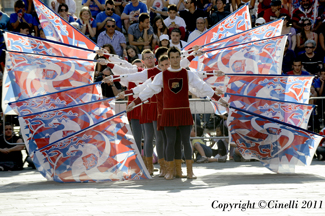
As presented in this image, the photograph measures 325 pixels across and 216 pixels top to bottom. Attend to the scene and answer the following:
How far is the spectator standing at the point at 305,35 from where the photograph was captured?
1159 cm

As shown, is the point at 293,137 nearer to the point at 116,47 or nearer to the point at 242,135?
the point at 242,135

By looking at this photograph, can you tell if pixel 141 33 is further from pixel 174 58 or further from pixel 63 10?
pixel 174 58

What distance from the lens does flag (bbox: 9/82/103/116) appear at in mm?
7645

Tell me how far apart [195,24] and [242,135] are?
539cm

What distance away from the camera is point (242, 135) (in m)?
7.39

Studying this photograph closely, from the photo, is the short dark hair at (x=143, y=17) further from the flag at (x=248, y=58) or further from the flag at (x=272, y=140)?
the flag at (x=272, y=140)

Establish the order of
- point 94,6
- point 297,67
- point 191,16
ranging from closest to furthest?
point 297,67
point 191,16
point 94,6

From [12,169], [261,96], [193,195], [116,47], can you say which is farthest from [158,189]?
[116,47]

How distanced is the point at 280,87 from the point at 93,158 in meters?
2.93

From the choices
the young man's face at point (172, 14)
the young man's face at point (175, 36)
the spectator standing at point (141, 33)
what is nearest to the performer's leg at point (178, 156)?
the young man's face at point (175, 36)

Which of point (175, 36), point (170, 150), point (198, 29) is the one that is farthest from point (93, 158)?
point (198, 29)

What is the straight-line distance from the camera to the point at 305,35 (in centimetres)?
1170

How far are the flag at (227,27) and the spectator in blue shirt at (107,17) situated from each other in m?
3.52

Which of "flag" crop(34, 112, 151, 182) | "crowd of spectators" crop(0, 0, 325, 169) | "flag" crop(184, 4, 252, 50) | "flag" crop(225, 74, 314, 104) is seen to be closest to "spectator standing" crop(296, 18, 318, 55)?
"crowd of spectators" crop(0, 0, 325, 169)
